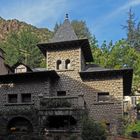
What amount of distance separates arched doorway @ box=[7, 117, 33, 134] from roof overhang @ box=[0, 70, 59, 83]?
371cm

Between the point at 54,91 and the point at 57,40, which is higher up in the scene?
the point at 57,40

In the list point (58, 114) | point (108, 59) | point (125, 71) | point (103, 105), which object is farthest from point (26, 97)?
point (108, 59)

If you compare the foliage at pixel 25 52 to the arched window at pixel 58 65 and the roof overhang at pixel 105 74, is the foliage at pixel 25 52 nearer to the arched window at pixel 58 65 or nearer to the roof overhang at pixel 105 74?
the arched window at pixel 58 65

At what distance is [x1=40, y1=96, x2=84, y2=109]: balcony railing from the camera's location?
89.0 feet

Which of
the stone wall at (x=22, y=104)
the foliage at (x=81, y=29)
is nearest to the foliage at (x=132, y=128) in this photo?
the stone wall at (x=22, y=104)

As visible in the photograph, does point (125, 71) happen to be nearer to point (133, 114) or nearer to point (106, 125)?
point (106, 125)

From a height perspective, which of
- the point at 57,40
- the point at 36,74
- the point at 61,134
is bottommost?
the point at 61,134

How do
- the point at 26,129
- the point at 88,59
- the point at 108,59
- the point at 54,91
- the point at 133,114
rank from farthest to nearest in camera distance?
1. the point at 108,59
2. the point at 133,114
3. the point at 88,59
4. the point at 54,91
5. the point at 26,129

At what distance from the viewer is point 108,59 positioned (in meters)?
49.5

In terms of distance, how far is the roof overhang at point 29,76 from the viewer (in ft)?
97.6

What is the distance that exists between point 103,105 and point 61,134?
4.65 meters

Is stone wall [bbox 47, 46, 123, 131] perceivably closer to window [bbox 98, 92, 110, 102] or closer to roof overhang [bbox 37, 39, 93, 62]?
window [bbox 98, 92, 110, 102]

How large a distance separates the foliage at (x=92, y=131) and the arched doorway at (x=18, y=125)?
5549 millimetres

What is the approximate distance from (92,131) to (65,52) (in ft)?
31.3
